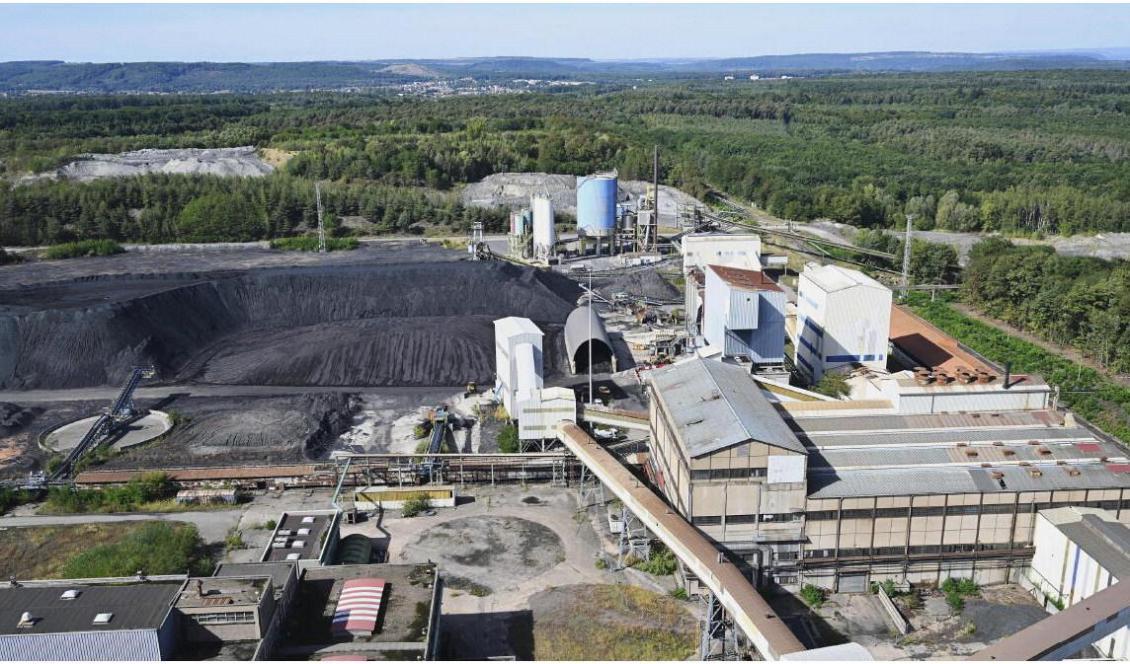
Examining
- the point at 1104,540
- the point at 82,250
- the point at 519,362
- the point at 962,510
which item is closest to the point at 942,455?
the point at 962,510

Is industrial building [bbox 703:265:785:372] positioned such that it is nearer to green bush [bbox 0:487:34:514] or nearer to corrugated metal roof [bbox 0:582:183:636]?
corrugated metal roof [bbox 0:582:183:636]

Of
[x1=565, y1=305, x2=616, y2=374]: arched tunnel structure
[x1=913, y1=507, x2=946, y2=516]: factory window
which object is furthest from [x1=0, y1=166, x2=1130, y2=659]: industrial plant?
[x1=565, y1=305, x2=616, y2=374]: arched tunnel structure

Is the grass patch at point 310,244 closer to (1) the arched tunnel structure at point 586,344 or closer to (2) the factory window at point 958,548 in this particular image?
(1) the arched tunnel structure at point 586,344

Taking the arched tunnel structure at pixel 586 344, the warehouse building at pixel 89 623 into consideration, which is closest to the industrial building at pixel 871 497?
the warehouse building at pixel 89 623

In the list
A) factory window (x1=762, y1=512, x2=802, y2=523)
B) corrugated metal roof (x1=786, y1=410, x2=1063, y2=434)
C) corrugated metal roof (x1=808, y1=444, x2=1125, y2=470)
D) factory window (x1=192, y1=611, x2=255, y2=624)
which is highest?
corrugated metal roof (x1=786, y1=410, x2=1063, y2=434)

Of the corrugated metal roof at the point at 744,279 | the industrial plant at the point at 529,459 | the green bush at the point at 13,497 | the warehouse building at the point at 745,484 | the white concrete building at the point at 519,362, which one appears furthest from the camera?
the corrugated metal roof at the point at 744,279

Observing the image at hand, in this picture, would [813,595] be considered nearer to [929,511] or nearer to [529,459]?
[929,511]
